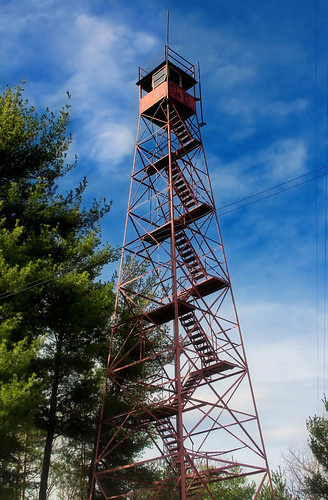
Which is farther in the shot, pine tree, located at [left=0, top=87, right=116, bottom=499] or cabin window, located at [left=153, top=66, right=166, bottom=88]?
cabin window, located at [left=153, top=66, right=166, bottom=88]

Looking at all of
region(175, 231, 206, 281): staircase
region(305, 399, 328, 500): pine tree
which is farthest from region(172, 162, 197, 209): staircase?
region(305, 399, 328, 500): pine tree

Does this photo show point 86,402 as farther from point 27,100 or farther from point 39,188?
point 27,100

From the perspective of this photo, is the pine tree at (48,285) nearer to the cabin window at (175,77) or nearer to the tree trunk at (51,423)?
the tree trunk at (51,423)

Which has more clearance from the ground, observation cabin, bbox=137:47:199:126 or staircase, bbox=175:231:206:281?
observation cabin, bbox=137:47:199:126

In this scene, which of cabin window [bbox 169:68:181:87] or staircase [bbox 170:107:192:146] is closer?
staircase [bbox 170:107:192:146]

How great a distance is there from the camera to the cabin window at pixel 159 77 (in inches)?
787

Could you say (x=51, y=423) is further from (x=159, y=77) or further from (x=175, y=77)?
(x=175, y=77)

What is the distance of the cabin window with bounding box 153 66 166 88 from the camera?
65.6 feet

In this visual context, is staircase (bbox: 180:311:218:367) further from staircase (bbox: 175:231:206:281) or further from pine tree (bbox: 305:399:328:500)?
pine tree (bbox: 305:399:328:500)

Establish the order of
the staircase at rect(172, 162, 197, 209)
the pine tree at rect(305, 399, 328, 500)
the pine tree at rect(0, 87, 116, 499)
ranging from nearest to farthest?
the pine tree at rect(0, 87, 116, 499) < the staircase at rect(172, 162, 197, 209) < the pine tree at rect(305, 399, 328, 500)

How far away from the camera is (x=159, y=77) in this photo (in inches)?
794

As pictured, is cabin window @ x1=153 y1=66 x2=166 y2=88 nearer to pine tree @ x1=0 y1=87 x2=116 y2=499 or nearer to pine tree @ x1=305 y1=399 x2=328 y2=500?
pine tree @ x1=0 y1=87 x2=116 y2=499

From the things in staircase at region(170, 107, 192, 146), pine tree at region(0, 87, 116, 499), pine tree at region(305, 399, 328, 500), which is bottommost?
pine tree at region(305, 399, 328, 500)

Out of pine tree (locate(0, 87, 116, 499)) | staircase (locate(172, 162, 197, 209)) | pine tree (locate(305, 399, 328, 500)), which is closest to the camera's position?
pine tree (locate(0, 87, 116, 499))
